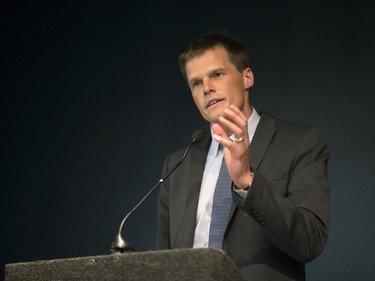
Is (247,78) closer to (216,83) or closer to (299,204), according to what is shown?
(216,83)

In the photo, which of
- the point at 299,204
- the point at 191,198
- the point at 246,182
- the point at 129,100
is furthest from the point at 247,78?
the point at 129,100

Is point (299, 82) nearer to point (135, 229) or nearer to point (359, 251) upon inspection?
point (359, 251)

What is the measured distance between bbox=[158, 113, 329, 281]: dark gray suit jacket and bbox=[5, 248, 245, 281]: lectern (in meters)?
0.50

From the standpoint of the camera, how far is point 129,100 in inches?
145

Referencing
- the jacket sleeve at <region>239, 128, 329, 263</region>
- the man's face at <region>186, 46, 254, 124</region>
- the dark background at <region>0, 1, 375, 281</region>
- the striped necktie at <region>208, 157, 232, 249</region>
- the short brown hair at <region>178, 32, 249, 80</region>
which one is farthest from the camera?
the dark background at <region>0, 1, 375, 281</region>

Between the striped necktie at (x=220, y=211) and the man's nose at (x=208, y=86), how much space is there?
310mm

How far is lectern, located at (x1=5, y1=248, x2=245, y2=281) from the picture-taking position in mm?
1235

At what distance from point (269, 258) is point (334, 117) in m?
1.42

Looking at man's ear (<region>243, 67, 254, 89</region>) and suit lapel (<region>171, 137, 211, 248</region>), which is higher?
man's ear (<region>243, 67, 254, 89</region>)

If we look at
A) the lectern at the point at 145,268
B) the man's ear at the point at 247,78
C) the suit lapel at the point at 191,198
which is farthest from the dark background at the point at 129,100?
the lectern at the point at 145,268

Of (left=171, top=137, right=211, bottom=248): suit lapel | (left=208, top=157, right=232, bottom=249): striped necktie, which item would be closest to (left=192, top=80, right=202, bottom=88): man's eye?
(left=171, top=137, right=211, bottom=248): suit lapel

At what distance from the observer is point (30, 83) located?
375 centimetres

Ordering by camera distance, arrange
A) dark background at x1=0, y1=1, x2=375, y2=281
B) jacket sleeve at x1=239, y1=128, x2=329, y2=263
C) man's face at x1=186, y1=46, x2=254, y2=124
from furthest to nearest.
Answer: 1. dark background at x1=0, y1=1, x2=375, y2=281
2. man's face at x1=186, y1=46, x2=254, y2=124
3. jacket sleeve at x1=239, y1=128, x2=329, y2=263

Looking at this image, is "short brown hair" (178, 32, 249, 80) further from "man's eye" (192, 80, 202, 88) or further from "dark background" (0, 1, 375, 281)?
"dark background" (0, 1, 375, 281)
